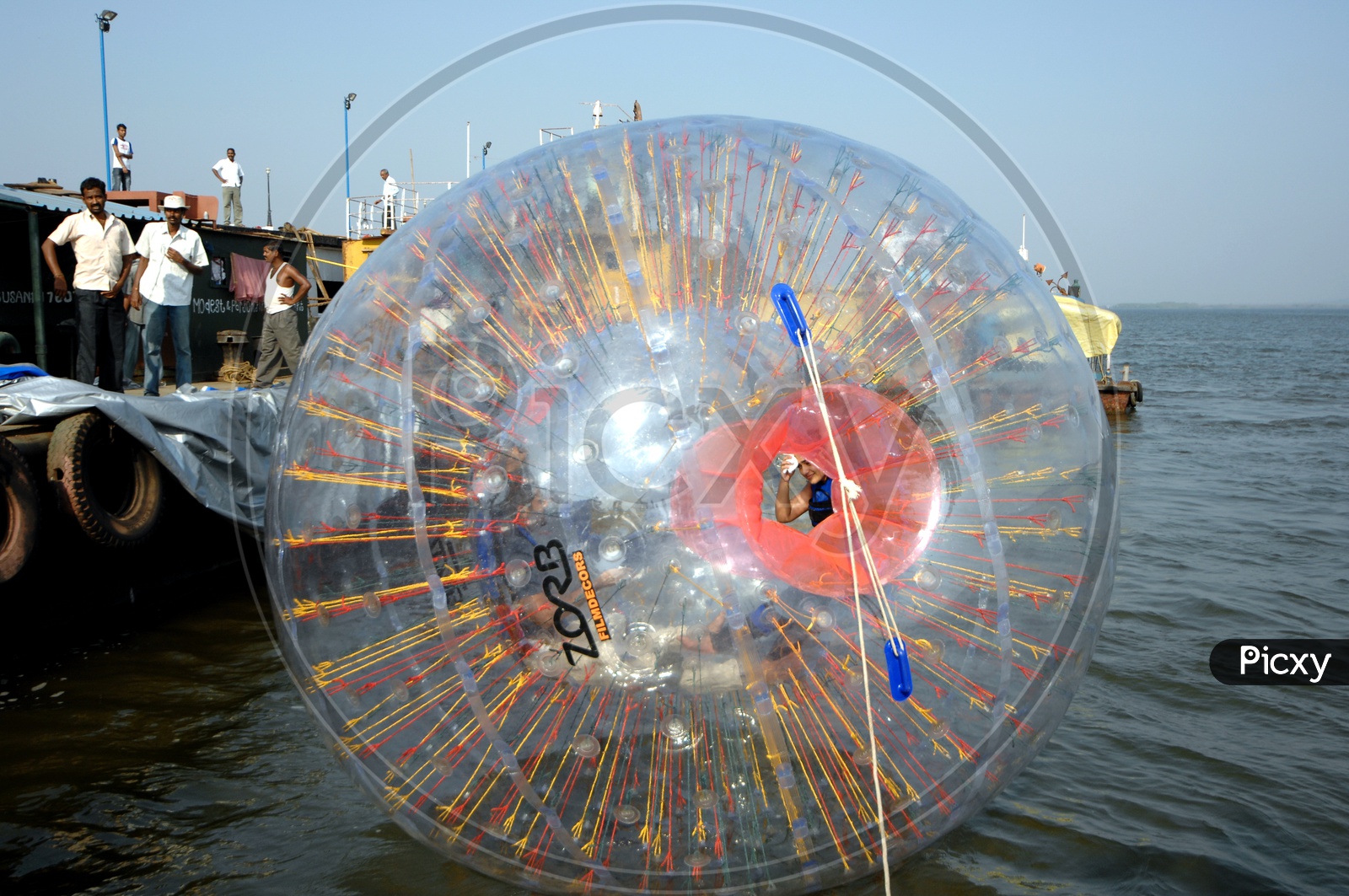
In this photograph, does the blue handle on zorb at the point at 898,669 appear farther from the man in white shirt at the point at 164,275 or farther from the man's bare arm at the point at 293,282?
the man in white shirt at the point at 164,275

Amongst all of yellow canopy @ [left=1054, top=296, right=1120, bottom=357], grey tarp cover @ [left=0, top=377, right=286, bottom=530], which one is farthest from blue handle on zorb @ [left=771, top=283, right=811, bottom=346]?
yellow canopy @ [left=1054, top=296, right=1120, bottom=357]

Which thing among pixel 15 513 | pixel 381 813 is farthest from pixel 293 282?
pixel 381 813

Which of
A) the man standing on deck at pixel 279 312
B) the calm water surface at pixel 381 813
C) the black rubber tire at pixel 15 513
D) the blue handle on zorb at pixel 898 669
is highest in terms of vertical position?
the man standing on deck at pixel 279 312

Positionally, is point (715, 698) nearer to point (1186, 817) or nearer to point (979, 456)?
point (979, 456)

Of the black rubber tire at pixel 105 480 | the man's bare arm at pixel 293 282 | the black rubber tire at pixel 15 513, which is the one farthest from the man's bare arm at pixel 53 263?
the black rubber tire at pixel 15 513

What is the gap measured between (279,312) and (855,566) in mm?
6671

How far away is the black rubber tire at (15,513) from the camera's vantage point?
17.6ft

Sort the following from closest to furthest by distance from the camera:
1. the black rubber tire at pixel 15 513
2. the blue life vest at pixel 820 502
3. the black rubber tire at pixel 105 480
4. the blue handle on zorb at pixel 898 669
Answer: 1. the blue handle on zorb at pixel 898 669
2. the blue life vest at pixel 820 502
3. the black rubber tire at pixel 15 513
4. the black rubber tire at pixel 105 480

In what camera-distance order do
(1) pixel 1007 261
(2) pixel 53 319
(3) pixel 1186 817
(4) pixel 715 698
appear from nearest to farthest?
(4) pixel 715 698
(1) pixel 1007 261
(3) pixel 1186 817
(2) pixel 53 319

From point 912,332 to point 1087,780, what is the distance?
277 cm

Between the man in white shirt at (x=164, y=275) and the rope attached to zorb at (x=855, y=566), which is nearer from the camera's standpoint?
the rope attached to zorb at (x=855, y=566)

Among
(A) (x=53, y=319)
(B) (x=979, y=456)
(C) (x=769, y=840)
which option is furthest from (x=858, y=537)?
(A) (x=53, y=319)

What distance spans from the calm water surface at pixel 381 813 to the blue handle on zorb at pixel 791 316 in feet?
6.99

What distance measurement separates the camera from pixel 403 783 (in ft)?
9.14
